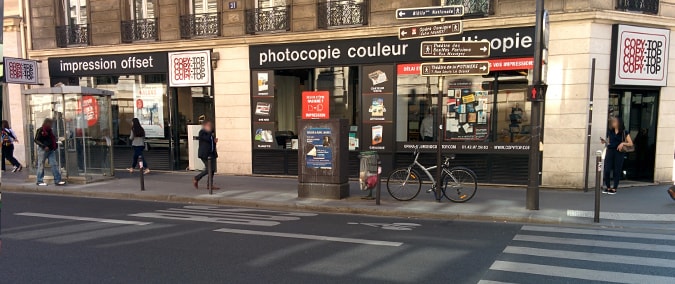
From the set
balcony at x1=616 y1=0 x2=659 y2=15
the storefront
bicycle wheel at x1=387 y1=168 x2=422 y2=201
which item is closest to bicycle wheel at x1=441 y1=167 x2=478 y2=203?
bicycle wheel at x1=387 y1=168 x2=422 y2=201

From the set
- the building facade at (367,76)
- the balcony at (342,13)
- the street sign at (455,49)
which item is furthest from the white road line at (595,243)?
the balcony at (342,13)

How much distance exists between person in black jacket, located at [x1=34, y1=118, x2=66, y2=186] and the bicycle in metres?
9.11

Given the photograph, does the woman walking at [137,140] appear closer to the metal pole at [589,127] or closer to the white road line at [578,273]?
the white road line at [578,273]

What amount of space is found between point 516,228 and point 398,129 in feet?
18.3

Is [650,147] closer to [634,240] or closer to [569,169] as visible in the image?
[569,169]

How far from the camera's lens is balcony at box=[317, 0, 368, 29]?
41.3 ft

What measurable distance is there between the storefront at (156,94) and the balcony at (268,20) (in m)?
1.82

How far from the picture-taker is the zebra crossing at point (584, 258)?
5012mm

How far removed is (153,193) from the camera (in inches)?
427

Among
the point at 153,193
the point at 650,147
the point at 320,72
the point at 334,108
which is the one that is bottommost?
the point at 153,193

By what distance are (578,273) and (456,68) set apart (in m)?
5.02

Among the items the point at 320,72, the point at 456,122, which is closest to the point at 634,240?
the point at 456,122

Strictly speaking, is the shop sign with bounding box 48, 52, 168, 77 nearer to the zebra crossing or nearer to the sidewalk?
the sidewalk

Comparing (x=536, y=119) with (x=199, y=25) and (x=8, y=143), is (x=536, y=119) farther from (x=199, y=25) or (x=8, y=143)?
(x=8, y=143)
